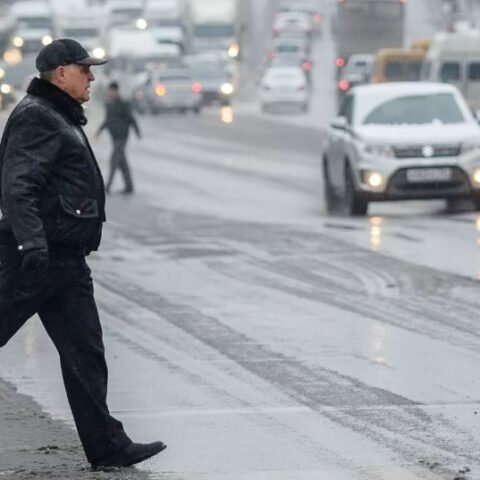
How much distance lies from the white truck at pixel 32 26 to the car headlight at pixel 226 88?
20.5m

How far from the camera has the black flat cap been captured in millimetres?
8102

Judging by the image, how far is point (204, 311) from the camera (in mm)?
14234

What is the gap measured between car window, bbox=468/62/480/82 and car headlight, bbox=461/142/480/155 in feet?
71.1

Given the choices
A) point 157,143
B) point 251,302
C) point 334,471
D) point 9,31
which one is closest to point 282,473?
point 334,471

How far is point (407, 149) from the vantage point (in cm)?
2402

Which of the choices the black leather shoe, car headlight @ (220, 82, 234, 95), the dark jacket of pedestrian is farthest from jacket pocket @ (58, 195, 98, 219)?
car headlight @ (220, 82, 234, 95)

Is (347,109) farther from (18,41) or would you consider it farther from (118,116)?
(18,41)

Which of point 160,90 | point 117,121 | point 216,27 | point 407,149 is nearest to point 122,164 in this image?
point 117,121

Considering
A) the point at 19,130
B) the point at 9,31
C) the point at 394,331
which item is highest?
the point at 19,130

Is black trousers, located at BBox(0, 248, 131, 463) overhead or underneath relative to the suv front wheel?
overhead

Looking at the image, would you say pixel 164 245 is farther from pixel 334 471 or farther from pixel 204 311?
pixel 334 471

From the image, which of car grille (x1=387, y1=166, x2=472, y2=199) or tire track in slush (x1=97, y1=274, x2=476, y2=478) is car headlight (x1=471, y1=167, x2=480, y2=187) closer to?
car grille (x1=387, y1=166, x2=472, y2=199)

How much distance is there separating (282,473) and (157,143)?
3988 cm

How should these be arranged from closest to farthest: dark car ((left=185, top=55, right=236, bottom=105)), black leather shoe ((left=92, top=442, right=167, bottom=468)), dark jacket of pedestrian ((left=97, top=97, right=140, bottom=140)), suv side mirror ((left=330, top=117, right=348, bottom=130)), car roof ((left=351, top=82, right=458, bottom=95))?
black leather shoe ((left=92, top=442, right=167, bottom=468)) → suv side mirror ((left=330, top=117, right=348, bottom=130)) → car roof ((left=351, top=82, right=458, bottom=95)) → dark jacket of pedestrian ((left=97, top=97, right=140, bottom=140)) → dark car ((left=185, top=55, right=236, bottom=105))
